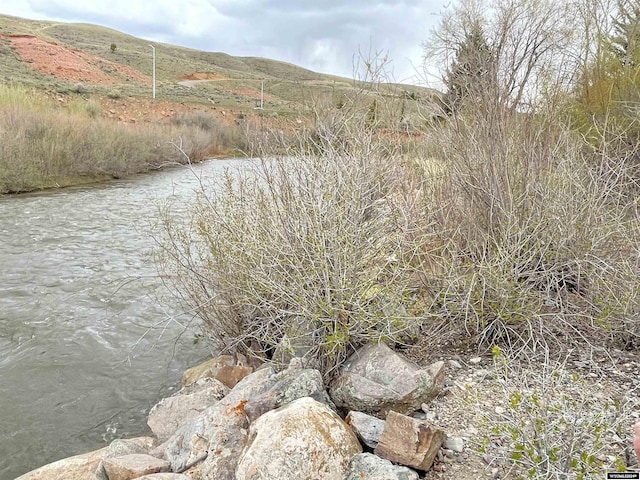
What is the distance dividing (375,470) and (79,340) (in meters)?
4.31

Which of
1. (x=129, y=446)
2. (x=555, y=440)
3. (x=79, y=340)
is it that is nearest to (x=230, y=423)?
(x=129, y=446)

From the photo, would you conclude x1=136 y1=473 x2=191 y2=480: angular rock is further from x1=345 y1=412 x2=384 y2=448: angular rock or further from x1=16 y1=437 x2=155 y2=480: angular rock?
x1=345 y1=412 x2=384 y2=448: angular rock

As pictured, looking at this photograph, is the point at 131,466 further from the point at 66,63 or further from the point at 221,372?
the point at 66,63

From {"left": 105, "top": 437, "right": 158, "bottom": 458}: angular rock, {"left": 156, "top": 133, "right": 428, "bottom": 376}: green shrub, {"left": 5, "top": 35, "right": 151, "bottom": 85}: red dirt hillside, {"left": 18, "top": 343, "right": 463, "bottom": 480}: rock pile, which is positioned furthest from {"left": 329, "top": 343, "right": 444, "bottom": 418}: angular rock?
{"left": 5, "top": 35, "right": 151, "bottom": 85}: red dirt hillside

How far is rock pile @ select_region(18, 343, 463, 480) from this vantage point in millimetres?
2166

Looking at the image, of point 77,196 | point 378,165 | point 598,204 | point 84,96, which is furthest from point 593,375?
point 84,96

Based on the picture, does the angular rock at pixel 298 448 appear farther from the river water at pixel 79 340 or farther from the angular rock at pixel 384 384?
the river water at pixel 79 340

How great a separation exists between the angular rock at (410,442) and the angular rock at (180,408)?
1.63m

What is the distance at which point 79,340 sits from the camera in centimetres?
529

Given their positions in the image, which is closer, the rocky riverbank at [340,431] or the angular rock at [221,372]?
the rocky riverbank at [340,431]

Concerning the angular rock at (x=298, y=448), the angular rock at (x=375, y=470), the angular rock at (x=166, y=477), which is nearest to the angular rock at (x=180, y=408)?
the angular rock at (x=166, y=477)

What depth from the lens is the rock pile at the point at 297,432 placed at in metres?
2.17

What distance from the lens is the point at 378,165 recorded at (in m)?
4.13

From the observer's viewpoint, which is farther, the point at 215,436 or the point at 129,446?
the point at 129,446
